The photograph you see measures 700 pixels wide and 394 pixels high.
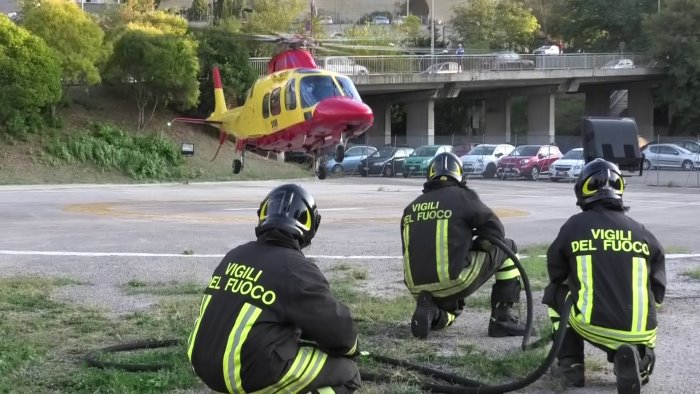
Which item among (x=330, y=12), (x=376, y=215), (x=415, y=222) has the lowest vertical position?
(x=376, y=215)

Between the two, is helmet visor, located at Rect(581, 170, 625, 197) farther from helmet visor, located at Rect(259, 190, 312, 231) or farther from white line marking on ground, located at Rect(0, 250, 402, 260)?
white line marking on ground, located at Rect(0, 250, 402, 260)

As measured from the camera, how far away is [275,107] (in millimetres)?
23359

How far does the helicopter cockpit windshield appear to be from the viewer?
73.2 ft

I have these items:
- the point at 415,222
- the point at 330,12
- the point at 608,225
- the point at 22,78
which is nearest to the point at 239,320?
the point at 608,225

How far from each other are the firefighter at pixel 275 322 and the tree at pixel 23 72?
3472cm

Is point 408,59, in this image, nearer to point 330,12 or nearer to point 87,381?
point 330,12

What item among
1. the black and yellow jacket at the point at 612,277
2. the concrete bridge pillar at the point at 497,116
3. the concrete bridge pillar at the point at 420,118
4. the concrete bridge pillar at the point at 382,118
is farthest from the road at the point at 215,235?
the concrete bridge pillar at the point at 497,116

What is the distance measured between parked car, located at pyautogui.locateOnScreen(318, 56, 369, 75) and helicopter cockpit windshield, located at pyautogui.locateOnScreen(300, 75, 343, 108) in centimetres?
3164

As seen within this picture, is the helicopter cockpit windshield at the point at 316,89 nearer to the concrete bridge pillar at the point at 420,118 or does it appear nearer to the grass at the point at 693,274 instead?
the grass at the point at 693,274

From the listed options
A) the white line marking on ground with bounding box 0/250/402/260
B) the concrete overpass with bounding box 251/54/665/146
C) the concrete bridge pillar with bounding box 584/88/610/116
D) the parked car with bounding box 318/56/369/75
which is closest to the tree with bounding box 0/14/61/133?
the concrete overpass with bounding box 251/54/665/146

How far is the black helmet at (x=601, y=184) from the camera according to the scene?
604cm

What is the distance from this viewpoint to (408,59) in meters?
58.0

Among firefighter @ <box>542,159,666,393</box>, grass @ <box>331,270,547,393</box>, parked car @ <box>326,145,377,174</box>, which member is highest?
firefighter @ <box>542,159,666,393</box>

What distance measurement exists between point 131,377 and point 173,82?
121ft
